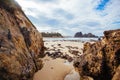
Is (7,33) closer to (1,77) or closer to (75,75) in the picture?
(1,77)

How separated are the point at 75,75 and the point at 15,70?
4.40 m

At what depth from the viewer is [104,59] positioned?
8.74m

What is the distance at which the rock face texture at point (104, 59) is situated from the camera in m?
8.10

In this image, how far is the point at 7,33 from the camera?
7699 mm

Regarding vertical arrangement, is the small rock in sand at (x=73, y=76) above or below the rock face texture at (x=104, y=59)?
below

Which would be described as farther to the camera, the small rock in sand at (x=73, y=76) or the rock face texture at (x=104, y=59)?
the small rock in sand at (x=73, y=76)

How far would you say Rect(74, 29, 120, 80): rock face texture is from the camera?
8.10 m

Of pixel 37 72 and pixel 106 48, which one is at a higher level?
pixel 106 48

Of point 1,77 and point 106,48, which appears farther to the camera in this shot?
point 106,48

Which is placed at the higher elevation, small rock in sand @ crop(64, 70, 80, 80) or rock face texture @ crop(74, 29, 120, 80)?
rock face texture @ crop(74, 29, 120, 80)

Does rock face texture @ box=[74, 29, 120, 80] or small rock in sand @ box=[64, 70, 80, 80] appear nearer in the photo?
rock face texture @ box=[74, 29, 120, 80]

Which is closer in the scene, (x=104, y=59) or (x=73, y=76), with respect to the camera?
(x=104, y=59)

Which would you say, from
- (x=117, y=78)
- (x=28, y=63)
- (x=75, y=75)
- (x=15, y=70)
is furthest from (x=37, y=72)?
(x=117, y=78)

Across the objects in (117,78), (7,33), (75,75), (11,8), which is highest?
(11,8)
